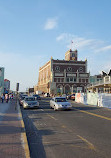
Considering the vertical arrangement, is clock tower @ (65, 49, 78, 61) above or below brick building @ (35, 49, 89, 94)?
above

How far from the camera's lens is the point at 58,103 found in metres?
20.4

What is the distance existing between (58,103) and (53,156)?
47.5 ft

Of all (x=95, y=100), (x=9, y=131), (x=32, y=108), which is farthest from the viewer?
(x=95, y=100)

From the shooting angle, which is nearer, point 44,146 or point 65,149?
point 65,149

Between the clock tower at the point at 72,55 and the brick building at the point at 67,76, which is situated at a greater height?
the clock tower at the point at 72,55

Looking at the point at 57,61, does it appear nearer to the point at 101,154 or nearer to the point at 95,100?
the point at 95,100

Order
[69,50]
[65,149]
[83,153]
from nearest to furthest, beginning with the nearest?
[83,153] < [65,149] < [69,50]

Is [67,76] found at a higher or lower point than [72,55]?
lower

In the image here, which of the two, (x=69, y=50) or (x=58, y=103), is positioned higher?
(x=69, y=50)

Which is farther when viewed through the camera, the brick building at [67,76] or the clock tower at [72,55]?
the clock tower at [72,55]

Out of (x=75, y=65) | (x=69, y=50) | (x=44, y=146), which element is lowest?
(x=44, y=146)

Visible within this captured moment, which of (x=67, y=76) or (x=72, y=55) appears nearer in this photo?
(x=67, y=76)

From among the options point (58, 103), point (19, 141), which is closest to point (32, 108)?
point (58, 103)

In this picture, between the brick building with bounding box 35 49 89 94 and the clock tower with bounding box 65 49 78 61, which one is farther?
the clock tower with bounding box 65 49 78 61
